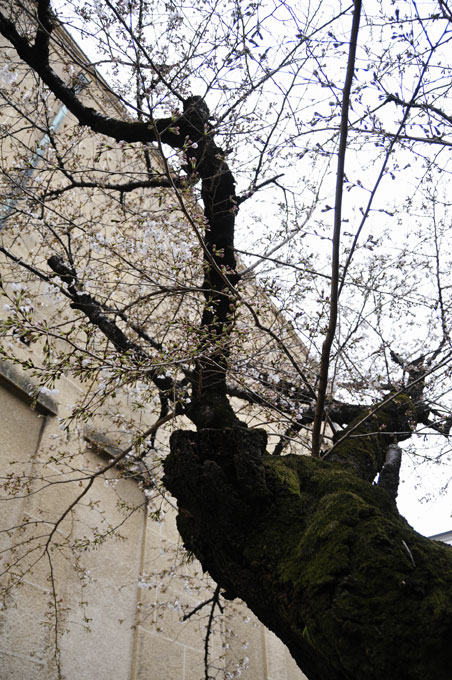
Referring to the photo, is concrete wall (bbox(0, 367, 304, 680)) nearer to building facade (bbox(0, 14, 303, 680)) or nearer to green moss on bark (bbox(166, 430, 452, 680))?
building facade (bbox(0, 14, 303, 680))

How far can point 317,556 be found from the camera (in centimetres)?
207

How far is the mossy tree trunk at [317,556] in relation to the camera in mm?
1677

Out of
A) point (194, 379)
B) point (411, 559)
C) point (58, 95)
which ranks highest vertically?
point (58, 95)

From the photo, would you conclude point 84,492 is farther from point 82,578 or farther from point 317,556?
point 317,556

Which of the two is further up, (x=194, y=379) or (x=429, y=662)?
(x=194, y=379)

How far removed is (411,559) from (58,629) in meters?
3.43

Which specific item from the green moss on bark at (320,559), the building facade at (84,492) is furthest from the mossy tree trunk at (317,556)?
the building facade at (84,492)

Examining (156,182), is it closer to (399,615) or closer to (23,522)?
(23,522)

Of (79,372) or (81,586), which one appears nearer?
(79,372)

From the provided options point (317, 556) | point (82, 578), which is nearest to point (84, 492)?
point (82, 578)

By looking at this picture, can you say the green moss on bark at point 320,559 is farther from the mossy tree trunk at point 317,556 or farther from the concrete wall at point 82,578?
the concrete wall at point 82,578

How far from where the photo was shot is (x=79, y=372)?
2.90m

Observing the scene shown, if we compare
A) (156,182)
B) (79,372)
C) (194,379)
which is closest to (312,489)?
(194,379)

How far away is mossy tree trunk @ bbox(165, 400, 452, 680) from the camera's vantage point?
168 cm
